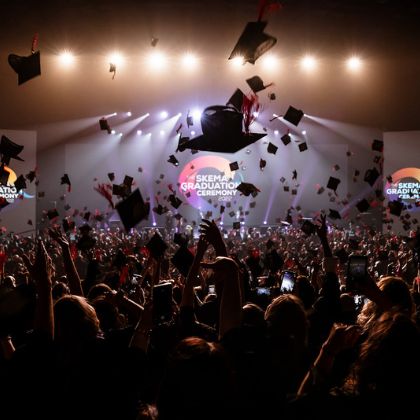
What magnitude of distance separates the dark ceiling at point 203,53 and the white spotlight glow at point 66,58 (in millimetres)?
249

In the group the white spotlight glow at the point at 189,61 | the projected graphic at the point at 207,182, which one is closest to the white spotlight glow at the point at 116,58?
the white spotlight glow at the point at 189,61

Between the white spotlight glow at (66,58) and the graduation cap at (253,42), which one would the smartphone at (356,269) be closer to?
the graduation cap at (253,42)

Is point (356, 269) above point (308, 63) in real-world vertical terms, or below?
below

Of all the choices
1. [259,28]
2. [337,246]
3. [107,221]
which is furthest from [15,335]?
[107,221]

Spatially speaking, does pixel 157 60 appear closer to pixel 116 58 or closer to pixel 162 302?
pixel 116 58

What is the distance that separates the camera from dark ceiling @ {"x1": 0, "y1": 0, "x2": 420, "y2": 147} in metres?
10.3

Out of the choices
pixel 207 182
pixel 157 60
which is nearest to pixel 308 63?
pixel 157 60

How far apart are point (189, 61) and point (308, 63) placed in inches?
140

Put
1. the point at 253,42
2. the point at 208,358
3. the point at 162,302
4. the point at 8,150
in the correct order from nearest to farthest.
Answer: the point at 208,358
the point at 162,302
the point at 253,42
the point at 8,150

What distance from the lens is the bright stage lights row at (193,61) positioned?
14.8 metres

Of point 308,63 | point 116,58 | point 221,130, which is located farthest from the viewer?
point 308,63

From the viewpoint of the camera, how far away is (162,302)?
2234 millimetres

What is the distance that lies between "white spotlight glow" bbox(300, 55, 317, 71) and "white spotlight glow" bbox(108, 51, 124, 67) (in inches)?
205

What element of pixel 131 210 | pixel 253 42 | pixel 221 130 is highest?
pixel 253 42
